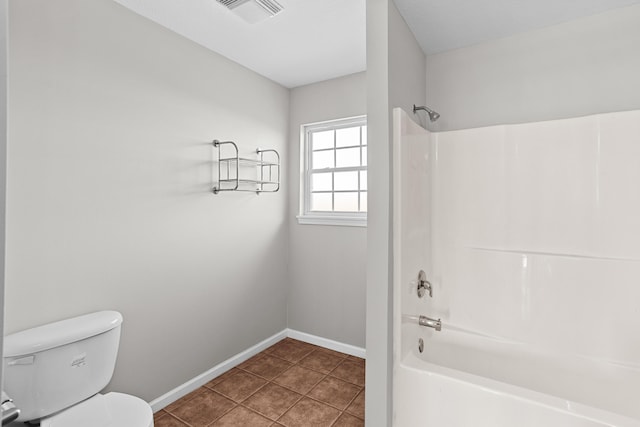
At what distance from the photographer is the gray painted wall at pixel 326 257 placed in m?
2.90

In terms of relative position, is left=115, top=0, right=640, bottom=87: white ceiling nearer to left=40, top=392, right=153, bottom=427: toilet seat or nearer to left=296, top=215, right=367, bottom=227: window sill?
left=296, top=215, right=367, bottom=227: window sill

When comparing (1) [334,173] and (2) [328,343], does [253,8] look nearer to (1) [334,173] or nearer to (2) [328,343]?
(1) [334,173]

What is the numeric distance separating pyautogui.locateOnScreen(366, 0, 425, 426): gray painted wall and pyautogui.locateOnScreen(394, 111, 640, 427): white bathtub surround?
6cm

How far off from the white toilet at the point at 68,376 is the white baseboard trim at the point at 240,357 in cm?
59

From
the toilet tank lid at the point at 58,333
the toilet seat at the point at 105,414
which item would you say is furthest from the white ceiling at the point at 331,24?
the toilet seat at the point at 105,414

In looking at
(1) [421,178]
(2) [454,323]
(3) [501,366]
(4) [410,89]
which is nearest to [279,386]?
(2) [454,323]

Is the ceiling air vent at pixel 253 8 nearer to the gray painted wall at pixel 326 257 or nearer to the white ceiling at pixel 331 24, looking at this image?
the white ceiling at pixel 331 24

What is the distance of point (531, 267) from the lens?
1866mm

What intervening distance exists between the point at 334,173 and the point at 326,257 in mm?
804

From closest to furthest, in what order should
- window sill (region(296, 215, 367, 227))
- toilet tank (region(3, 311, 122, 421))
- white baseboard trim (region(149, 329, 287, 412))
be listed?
toilet tank (region(3, 311, 122, 421)) < white baseboard trim (region(149, 329, 287, 412)) < window sill (region(296, 215, 367, 227))

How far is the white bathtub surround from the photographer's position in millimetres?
1608

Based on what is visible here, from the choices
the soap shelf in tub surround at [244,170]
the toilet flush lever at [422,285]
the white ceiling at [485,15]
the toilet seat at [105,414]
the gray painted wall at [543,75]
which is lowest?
the toilet seat at [105,414]

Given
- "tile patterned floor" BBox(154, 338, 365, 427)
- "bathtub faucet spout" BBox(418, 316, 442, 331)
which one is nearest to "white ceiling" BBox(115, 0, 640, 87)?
"bathtub faucet spout" BBox(418, 316, 442, 331)

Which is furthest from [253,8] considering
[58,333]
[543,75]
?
[58,333]
